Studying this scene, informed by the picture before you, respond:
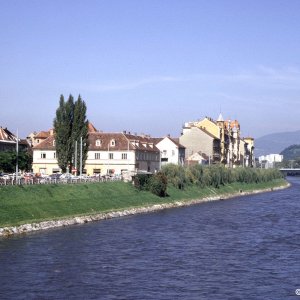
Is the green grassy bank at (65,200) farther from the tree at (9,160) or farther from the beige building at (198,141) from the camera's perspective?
the beige building at (198,141)

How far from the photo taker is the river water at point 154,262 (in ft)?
115

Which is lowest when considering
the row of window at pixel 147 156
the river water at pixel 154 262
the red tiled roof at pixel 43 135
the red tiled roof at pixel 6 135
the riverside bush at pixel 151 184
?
the river water at pixel 154 262

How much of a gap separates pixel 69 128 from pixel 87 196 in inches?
855

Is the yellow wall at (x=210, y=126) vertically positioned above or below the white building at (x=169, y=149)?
above

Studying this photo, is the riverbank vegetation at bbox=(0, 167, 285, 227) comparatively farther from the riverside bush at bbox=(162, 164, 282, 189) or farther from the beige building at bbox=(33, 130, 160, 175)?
the beige building at bbox=(33, 130, 160, 175)

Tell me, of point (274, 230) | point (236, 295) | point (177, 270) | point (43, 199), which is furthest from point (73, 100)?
point (236, 295)

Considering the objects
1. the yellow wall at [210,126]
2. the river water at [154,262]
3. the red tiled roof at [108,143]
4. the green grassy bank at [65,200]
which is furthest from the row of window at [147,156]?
the river water at [154,262]

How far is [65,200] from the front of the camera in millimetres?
70875

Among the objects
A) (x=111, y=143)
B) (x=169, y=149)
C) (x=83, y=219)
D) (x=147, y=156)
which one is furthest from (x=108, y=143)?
→ (x=83, y=219)

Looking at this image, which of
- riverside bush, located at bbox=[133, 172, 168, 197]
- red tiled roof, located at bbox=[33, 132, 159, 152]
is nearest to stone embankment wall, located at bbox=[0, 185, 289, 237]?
riverside bush, located at bbox=[133, 172, 168, 197]

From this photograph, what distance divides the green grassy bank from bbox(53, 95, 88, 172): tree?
965 cm

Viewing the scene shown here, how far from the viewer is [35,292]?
112 feet

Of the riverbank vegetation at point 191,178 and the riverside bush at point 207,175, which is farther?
the riverside bush at point 207,175

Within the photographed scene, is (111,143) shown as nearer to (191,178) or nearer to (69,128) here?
(191,178)
